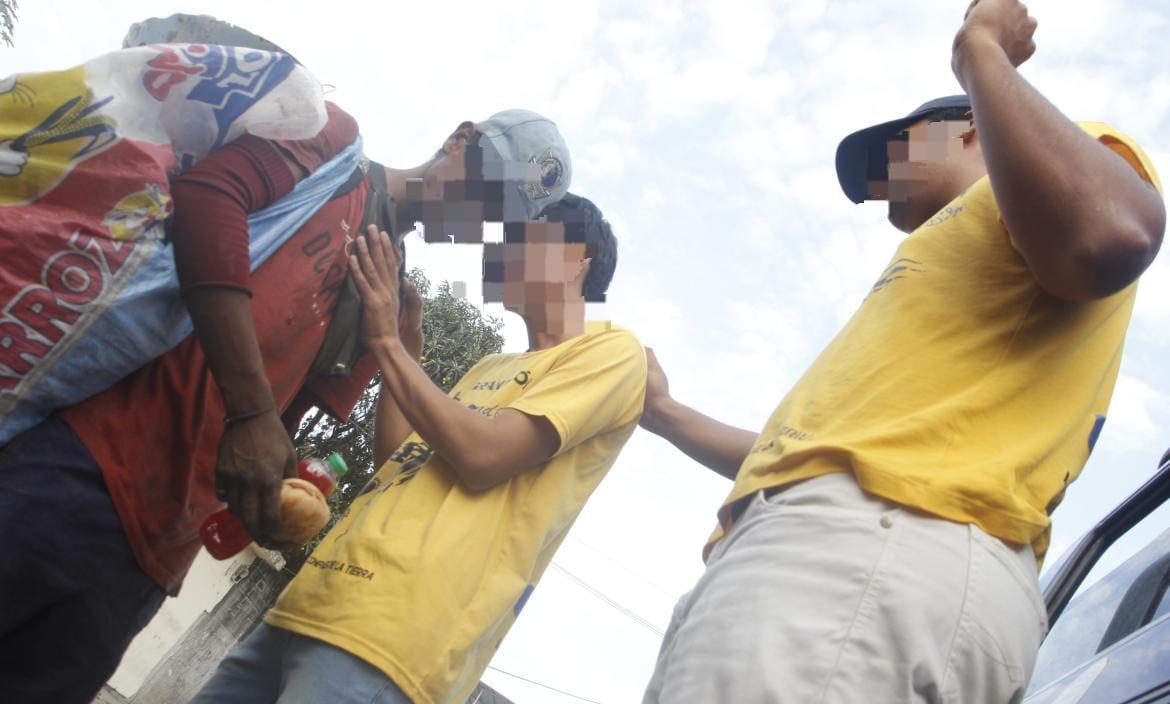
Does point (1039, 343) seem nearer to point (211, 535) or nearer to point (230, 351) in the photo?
point (230, 351)

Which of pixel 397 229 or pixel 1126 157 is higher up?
pixel 1126 157

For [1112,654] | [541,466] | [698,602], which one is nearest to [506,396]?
[541,466]

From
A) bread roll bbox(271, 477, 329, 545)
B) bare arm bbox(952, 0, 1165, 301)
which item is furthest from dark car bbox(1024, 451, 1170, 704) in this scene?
bread roll bbox(271, 477, 329, 545)

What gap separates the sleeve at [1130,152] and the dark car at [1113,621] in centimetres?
97

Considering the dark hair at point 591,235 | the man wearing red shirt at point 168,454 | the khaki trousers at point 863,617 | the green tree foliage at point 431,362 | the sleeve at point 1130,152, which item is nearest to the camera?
the khaki trousers at point 863,617

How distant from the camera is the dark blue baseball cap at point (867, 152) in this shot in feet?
Answer: 5.70

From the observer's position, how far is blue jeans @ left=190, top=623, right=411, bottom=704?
4.92 feet

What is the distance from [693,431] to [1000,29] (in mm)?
1336

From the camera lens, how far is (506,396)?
208cm

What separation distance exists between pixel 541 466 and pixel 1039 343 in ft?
3.76

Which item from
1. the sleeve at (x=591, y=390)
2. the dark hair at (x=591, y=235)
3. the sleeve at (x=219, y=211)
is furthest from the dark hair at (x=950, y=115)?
the sleeve at (x=219, y=211)

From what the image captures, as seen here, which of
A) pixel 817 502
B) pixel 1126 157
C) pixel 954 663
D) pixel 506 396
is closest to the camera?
pixel 954 663

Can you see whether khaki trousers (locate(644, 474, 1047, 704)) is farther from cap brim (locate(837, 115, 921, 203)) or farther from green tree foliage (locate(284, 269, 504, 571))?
green tree foliage (locate(284, 269, 504, 571))

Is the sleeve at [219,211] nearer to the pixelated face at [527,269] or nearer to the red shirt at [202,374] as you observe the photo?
the red shirt at [202,374]
